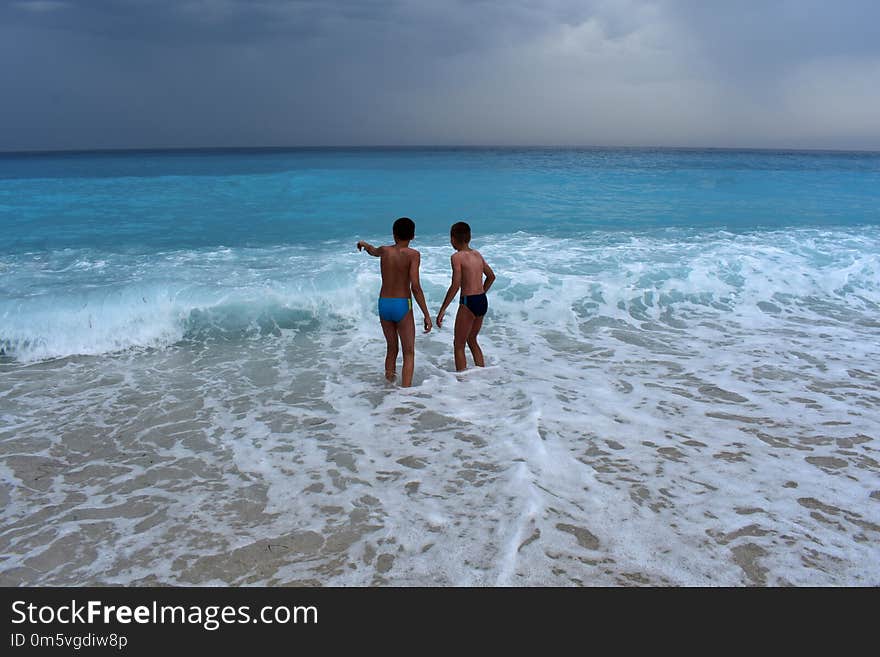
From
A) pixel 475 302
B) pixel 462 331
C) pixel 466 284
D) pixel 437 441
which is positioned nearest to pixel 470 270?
pixel 466 284

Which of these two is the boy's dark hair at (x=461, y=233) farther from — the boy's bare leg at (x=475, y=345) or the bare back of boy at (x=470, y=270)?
the boy's bare leg at (x=475, y=345)

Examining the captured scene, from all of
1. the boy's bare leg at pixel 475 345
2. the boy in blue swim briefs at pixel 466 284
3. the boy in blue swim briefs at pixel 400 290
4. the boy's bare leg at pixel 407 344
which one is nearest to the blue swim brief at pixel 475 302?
the boy in blue swim briefs at pixel 466 284

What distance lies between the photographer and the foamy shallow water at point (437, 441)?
331 cm

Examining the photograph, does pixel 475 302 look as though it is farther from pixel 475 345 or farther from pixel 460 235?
pixel 460 235

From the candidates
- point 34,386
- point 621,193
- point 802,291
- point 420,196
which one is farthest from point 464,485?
point 621,193

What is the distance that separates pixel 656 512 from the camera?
3691mm

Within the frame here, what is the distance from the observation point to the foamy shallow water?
3312 mm

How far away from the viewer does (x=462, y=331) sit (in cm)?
625

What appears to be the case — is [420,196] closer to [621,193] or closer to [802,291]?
[621,193]

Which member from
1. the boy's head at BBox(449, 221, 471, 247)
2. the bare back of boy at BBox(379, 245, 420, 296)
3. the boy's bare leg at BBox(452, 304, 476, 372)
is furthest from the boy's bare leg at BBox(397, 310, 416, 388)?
the boy's head at BBox(449, 221, 471, 247)

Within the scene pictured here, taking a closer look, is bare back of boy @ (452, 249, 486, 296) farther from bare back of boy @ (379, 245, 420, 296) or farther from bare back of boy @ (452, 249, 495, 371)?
bare back of boy @ (379, 245, 420, 296)

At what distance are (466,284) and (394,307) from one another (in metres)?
0.84
